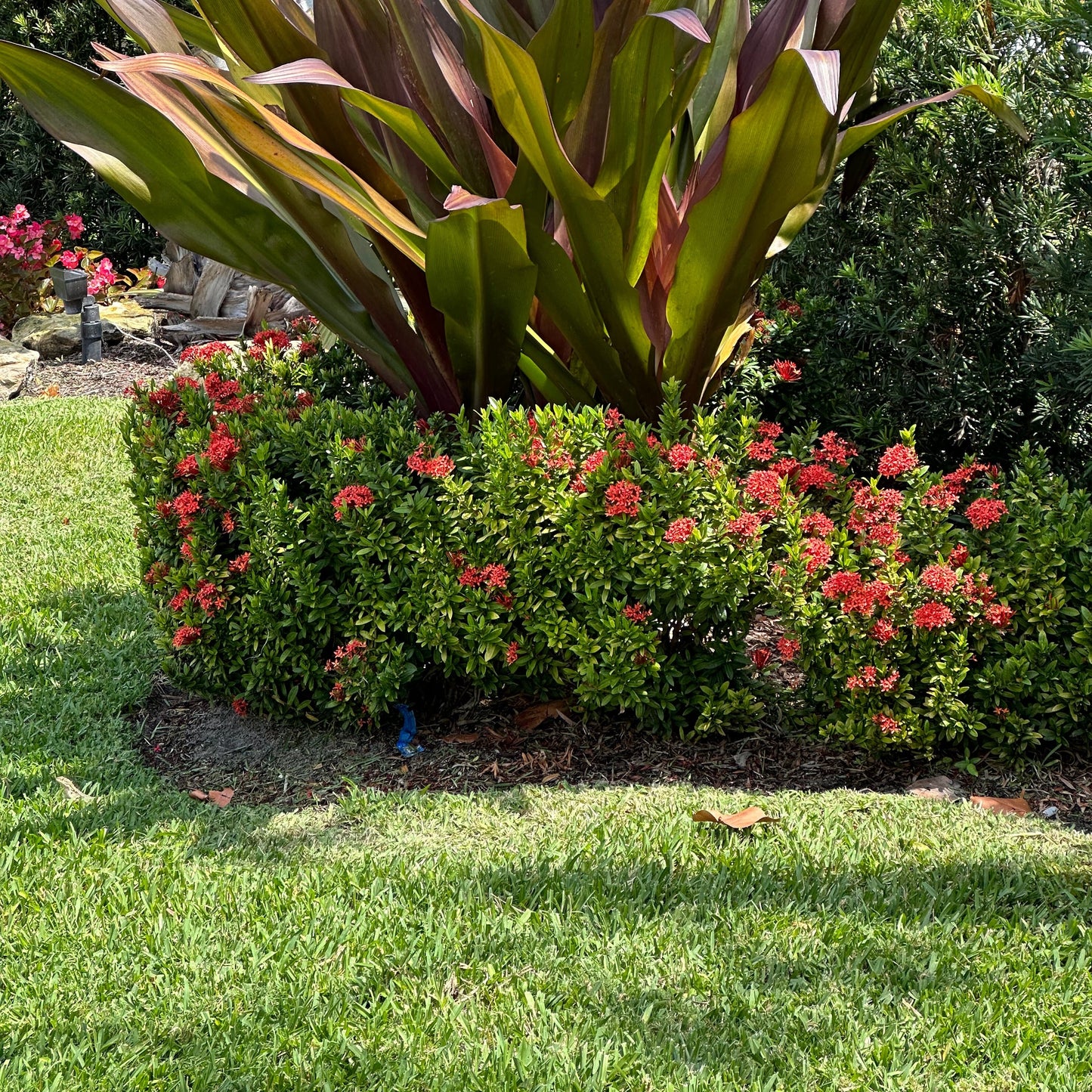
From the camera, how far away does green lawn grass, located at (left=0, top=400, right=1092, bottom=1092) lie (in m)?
2.09

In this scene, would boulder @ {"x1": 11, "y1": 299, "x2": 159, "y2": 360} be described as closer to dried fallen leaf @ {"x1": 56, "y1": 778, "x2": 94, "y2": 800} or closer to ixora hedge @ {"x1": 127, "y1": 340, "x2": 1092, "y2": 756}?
ixora hedge @ {"x1": 127, "y1": 340, "x2": 1092, "y2": 756}

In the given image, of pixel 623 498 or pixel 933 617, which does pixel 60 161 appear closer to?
pixel 623 498

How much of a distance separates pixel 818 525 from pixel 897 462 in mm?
285

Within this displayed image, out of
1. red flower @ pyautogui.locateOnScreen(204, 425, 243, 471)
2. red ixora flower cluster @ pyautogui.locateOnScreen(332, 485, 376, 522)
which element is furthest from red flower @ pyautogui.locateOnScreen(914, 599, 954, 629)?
red flower @ pyautogui.locateOnScreen(204, 425, 243, 471)

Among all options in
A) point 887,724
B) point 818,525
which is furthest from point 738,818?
point 818,525

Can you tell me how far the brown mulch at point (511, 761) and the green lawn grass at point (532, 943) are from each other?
17 cm

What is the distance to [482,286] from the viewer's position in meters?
3.40

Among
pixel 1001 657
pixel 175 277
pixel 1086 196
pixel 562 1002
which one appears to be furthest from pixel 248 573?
pixel 175 277

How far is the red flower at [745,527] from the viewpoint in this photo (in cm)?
323

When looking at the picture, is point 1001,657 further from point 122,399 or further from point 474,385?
point 122,399

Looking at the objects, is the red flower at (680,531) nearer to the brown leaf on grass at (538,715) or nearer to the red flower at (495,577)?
the red flower at (495,577)

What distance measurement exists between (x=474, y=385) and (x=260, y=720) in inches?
51.2

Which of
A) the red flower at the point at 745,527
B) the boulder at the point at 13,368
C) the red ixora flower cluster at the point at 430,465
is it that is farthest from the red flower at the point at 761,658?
the boulder at the point at 13,368

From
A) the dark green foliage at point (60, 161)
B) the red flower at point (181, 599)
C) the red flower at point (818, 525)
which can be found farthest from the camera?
the dark green foliage at point (60, 161)
